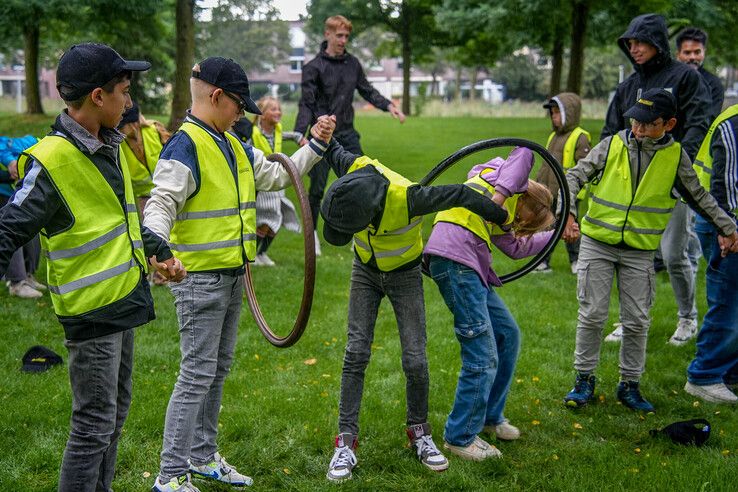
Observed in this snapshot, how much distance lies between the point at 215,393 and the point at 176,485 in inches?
22.7

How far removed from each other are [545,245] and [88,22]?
1761cm

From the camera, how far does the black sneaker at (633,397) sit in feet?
19.3

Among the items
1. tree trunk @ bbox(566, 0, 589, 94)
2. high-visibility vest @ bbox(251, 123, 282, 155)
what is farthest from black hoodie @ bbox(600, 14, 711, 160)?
tree trunk @ bbox(566, 0, 589, 94)

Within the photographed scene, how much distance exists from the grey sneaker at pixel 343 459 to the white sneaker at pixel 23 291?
5024 millimetres

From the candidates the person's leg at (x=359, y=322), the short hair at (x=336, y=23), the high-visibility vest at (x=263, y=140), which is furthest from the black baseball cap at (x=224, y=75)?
the short hair at (x=336, y=23)

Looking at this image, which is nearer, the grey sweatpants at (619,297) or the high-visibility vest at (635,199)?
the high-visibility vest at (635,199)

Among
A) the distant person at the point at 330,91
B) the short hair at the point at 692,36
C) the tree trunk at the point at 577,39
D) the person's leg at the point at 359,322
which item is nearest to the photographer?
the person's leg at the point at 359,322

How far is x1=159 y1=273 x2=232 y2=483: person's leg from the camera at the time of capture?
4109mm

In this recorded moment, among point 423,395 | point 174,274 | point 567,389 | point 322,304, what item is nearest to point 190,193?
point 174,274

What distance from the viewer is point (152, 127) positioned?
7.83 meters

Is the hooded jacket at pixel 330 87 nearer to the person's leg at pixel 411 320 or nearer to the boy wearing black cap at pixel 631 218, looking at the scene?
the boy wearing black cap at pixel 631 218

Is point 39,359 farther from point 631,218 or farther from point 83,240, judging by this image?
point 631,218

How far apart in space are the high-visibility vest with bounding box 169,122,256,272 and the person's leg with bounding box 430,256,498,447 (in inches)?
50.3

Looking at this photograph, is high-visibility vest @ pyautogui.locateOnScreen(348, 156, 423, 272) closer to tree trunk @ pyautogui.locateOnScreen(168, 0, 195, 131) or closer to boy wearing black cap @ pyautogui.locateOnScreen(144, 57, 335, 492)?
boy wearing black cap @ pyautogui.locateOnScreen(144, 57, 335, 492)
